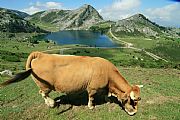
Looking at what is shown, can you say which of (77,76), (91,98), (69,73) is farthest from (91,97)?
(69,73)

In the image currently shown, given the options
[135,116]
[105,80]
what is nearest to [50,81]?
[105,80]

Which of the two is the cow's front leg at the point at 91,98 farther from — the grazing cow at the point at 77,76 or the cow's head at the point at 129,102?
the cow's head at the point at 129,102

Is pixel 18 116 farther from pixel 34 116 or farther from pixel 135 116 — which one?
pixel 135 116

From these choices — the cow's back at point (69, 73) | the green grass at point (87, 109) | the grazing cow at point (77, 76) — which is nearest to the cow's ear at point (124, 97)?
the grazing cow at point (77, 76)

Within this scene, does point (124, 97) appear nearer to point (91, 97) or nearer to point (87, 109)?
point (91, 97)

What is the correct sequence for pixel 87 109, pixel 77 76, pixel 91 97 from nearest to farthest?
pixel 77 76 → pixel 91 97 → pixel 87 109

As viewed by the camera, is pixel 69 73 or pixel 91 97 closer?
pixel 69 73

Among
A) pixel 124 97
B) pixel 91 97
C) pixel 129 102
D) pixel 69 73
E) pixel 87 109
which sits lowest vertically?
pixel 87 109

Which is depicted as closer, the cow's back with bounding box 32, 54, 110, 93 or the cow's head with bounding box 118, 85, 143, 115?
the cow's head with bounding box 118, 85, 143, 115

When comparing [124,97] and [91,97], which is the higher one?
[124,97]

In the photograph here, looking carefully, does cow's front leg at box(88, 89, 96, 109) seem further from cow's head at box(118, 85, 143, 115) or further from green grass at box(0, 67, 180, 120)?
cow's head at box(118, 85, 143, 115)

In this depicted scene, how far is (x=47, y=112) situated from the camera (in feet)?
50.2

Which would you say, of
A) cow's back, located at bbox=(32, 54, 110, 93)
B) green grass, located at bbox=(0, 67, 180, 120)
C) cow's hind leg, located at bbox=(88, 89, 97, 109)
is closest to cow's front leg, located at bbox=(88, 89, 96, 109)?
cow's hind leg, located at bbox=(88, 89, 97, 109)

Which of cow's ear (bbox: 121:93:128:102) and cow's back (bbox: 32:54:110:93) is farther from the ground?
cow's back (bbox: 32:54:110:93)
